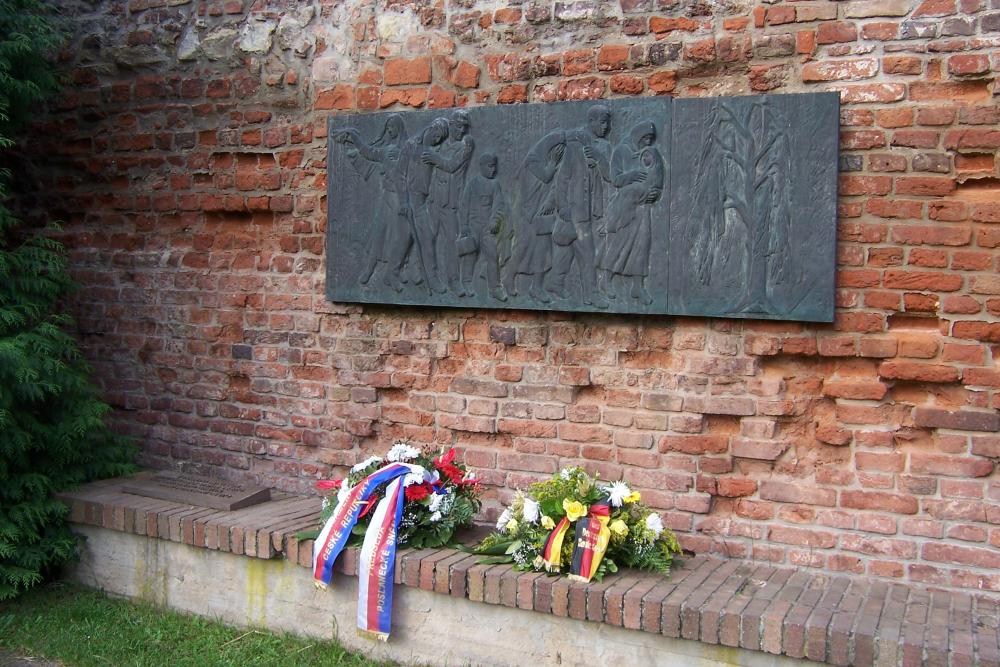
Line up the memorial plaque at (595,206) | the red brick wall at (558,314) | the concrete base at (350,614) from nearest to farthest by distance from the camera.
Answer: the concrete base at (350,614), the red brick wall at (558,314), the memorial plaque at (595,206)

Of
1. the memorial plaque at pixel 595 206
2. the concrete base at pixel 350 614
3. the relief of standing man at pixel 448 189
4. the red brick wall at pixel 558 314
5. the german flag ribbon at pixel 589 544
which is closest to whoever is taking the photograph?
the concrete base at pixel 350 614

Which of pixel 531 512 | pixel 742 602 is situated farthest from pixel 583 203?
pixel 742 602

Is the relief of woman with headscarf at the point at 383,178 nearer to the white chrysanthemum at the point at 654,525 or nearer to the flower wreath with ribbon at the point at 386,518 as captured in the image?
the flower wreath with ribbon at the point at 386,518

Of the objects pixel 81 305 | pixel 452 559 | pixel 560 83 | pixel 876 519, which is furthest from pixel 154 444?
pixel 876 519

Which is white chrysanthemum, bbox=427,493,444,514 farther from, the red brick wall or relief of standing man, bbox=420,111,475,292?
relief of standing man, bbox=420,111,475,292

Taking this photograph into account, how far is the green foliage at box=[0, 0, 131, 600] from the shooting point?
16.5 ft

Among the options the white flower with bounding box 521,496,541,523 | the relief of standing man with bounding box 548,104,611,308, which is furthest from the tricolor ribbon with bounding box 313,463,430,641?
the relief of standing man with bounding box 548,104,611,308

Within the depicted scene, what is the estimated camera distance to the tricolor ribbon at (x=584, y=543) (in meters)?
3.99

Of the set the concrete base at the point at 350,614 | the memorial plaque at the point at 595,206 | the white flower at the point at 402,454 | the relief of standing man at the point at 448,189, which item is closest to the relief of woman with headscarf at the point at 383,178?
the memorial plaque at the point at 595,206

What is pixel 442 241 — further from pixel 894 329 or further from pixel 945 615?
pixel 945 615

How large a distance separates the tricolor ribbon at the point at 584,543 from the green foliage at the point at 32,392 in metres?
2.72

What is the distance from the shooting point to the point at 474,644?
4.17 metres

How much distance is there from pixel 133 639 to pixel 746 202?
345cm

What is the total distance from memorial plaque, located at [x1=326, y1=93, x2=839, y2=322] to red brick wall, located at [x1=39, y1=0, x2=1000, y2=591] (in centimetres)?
14
